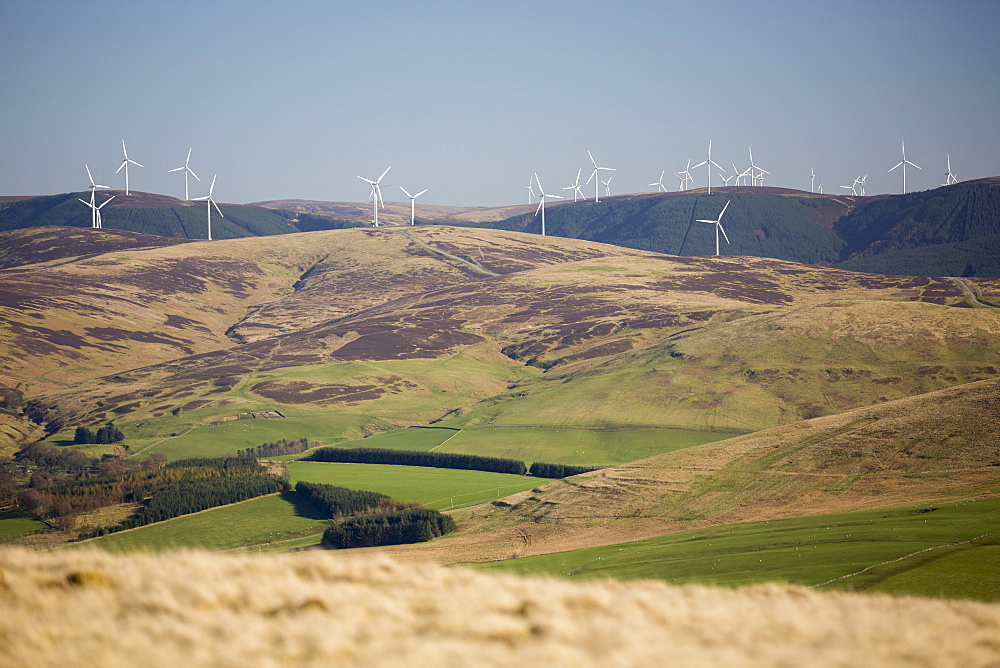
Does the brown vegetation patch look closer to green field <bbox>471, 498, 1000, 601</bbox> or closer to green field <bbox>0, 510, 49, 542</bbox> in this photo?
green field <bbox>0, 510, 49, 542</bbox>

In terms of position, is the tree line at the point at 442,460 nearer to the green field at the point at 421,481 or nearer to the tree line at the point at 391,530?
the green field at the point at 421,481

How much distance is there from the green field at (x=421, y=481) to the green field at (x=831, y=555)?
140 feet

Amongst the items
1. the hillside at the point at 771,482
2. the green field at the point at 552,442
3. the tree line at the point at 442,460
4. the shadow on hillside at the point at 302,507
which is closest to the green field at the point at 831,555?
the hillside at the point at 771,482

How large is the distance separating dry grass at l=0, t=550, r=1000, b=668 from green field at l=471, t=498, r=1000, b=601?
21.8 m

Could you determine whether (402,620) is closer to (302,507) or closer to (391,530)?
(391,530)

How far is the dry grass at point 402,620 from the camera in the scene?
1367cm

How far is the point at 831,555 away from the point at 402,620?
41.4 m

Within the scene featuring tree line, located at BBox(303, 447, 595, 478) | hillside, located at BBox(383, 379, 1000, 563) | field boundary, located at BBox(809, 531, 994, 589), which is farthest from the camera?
tree line, located at BBox(303, 447, 595, 478)

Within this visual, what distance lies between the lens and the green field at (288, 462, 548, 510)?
110750mm

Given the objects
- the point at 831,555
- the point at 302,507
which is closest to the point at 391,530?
the point at 302,507

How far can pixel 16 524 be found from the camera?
101625 mm

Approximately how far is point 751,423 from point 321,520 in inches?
3100

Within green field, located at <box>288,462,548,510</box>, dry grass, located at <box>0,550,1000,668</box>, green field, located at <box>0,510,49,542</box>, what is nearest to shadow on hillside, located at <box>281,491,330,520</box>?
green field, located at <box>288,462,548,510</box>

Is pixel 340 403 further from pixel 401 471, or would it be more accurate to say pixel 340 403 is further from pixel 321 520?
pixel 321 520
